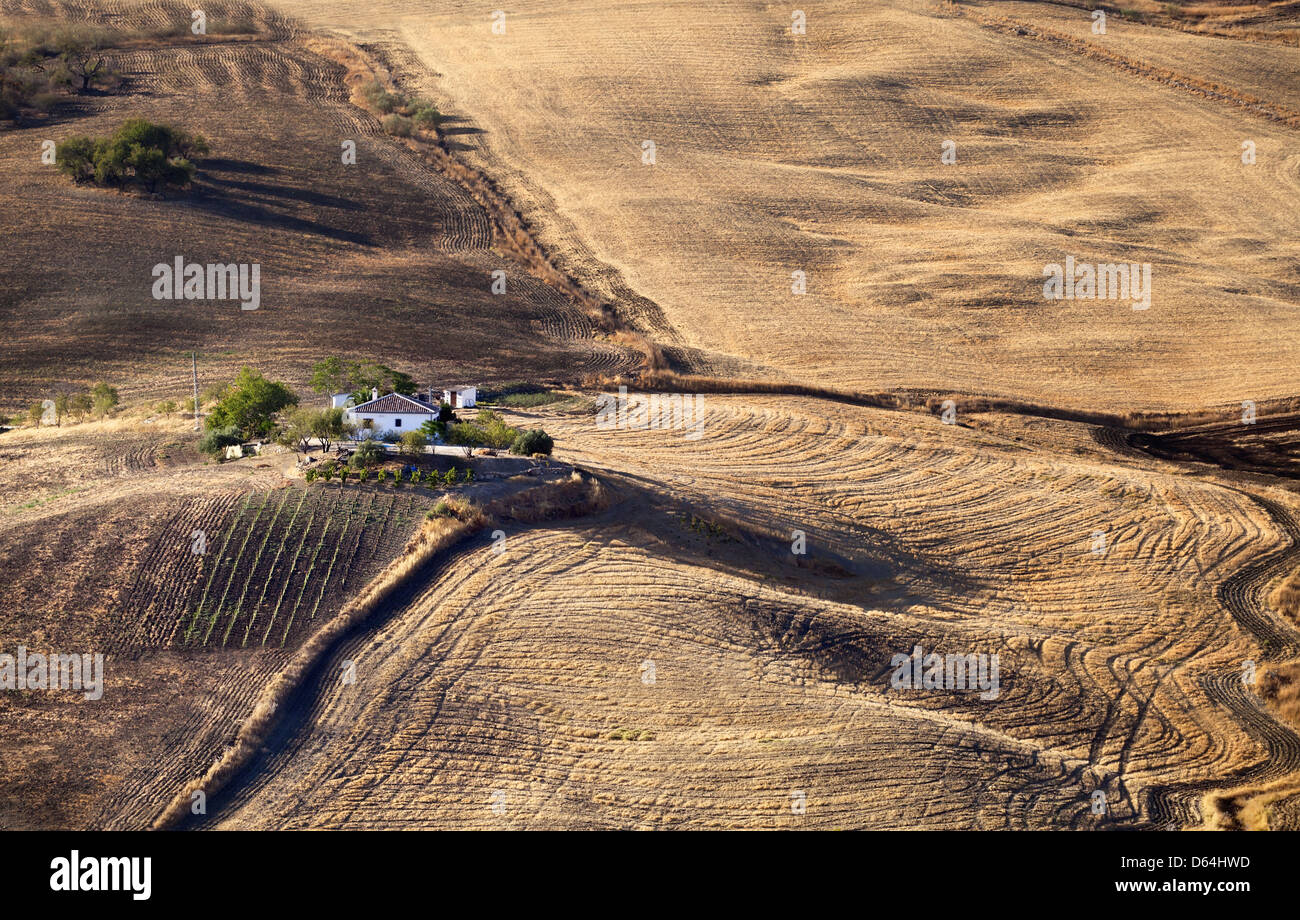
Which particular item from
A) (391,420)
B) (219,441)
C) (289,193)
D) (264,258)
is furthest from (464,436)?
(289,193)

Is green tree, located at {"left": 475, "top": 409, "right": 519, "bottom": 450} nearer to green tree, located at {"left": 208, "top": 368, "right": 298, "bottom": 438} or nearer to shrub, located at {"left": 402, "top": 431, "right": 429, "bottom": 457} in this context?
shrub, located at {"left": 402, "top": 431, "right": 429, "bottom": 457}

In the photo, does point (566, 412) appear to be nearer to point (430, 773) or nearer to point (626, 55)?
point (430, 773)

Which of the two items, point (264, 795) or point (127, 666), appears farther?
point (127, 666)

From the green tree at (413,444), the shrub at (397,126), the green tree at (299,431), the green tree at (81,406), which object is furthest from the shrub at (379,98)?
the green tree at (413,444)

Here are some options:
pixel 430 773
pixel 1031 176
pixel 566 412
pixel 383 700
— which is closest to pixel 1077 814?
pixel 430 773

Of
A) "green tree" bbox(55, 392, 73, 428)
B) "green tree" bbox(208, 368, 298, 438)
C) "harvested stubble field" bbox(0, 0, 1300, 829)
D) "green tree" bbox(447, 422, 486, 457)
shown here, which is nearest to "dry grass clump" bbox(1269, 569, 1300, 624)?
"harvested stubble field" bbox(0, 0, 1300, 829)

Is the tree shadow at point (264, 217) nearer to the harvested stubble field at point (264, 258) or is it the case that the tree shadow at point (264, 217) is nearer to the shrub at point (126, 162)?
the harvested stubble field at point (264, 258)
